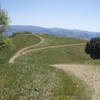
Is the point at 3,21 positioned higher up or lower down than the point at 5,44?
higher up

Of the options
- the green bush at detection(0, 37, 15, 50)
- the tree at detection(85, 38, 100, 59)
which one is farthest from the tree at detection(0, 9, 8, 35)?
the tree at detection(85, 38, 100, 59)

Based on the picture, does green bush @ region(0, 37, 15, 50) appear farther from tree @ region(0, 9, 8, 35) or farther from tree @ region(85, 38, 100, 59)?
tree @ region(85, 38, 100, 59)

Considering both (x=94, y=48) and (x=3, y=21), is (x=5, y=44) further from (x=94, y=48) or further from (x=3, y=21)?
(x=94, y=48)

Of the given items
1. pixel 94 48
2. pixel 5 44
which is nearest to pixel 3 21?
pixel 5 44

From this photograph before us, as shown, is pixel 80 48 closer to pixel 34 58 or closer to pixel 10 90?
pixel 34 58

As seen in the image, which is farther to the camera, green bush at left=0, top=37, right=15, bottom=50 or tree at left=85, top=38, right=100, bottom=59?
tree at left=85, top=38, right=100, bottom=59

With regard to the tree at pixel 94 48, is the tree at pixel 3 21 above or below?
above

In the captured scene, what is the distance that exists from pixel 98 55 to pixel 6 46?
78.0 ft

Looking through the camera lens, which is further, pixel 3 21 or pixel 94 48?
pixel 94 48

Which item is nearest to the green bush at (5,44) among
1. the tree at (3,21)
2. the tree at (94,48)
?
the tree at (3,21)

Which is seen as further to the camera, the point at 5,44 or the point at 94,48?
the point at 94,48

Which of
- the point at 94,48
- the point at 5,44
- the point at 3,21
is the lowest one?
the point at 94,48

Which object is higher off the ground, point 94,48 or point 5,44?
point 5,44

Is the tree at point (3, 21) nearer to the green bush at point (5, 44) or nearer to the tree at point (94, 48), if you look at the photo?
the green bush at point (5, 44)
